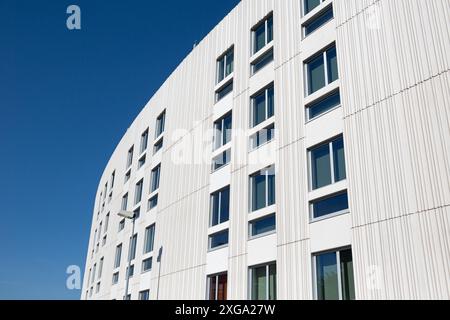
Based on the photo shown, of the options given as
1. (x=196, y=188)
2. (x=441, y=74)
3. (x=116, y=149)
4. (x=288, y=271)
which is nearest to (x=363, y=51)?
(x=441, y=74)

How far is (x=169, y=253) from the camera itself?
67.3ft

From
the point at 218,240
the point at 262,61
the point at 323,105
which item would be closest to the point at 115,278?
the point at 218,240

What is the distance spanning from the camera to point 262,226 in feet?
49.7

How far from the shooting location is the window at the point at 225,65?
67.3 feet

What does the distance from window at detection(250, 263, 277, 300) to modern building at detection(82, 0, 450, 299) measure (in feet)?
0.19

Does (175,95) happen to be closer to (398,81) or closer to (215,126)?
(215,126)

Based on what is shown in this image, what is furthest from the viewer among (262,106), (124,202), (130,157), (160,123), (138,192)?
(130,157)

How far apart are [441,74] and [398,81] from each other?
1.21m

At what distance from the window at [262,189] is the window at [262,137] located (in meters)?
1.19

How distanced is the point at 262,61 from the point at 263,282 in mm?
9312

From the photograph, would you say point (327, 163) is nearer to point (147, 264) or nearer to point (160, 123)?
point (147, 264)

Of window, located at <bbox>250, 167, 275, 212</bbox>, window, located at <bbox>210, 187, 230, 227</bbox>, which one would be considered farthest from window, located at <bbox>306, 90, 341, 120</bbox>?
window, located at <bbox>210, 187, 230, 227</bbox>

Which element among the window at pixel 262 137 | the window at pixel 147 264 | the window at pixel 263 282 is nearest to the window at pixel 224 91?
the window at pixel 262 137

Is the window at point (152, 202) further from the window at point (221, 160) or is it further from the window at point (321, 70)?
the window at point (321, 70)
